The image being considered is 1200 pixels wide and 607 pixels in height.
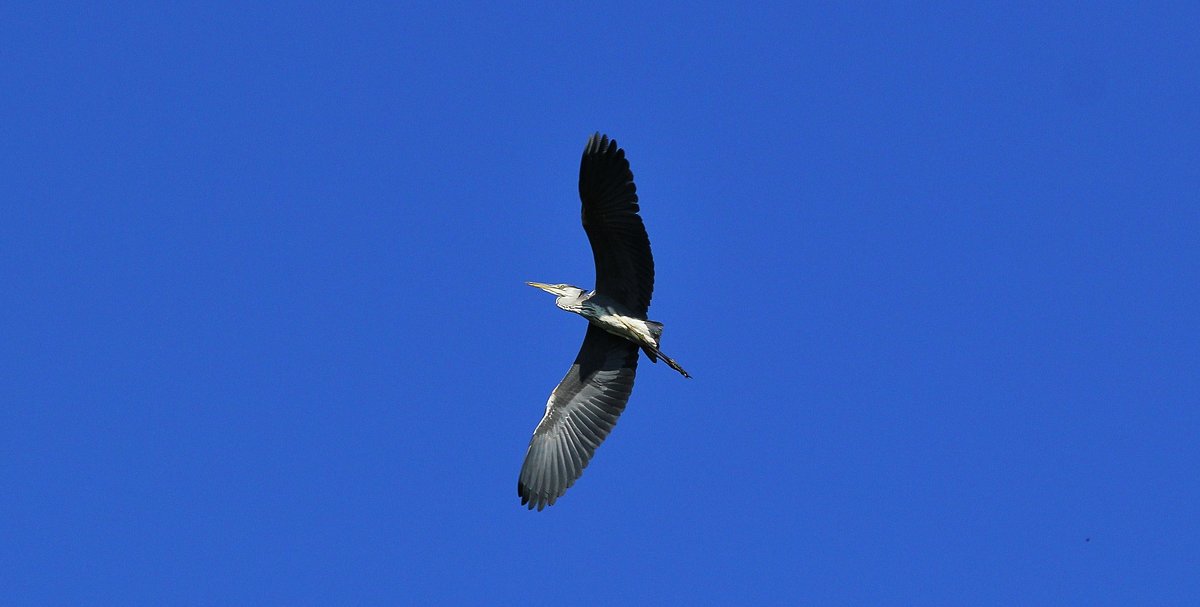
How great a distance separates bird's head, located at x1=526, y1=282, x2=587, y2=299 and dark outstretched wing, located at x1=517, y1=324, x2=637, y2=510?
0.52m

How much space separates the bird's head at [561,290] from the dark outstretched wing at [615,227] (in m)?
0.44

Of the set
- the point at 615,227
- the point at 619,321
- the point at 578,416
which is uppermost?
the point at 615,227

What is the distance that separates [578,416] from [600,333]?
1.10 m

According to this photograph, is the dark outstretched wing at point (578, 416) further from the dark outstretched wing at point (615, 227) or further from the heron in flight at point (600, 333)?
the dark outstretched wing at point (615, 227)

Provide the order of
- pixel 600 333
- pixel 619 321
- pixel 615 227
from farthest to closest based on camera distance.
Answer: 1. pixel 600 333
2. pixel 619 321
3. pixel 615 227

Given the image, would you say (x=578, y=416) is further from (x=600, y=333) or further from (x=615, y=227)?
(x=615, y=227)

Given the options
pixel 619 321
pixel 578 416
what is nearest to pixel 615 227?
pixel 619 321

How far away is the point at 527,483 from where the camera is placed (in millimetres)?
15477

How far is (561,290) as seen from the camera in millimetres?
16219

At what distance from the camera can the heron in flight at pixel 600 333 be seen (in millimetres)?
14750

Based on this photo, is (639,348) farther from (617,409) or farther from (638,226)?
(638,226)

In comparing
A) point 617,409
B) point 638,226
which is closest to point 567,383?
point 617,409

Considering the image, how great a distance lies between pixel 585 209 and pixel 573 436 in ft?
9.09

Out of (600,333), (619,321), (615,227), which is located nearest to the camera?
(615,227)
